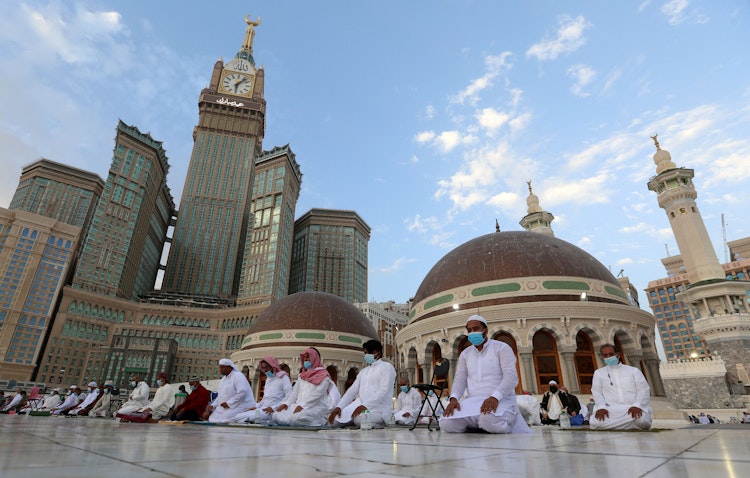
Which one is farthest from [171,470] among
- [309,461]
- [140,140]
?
[140,140]

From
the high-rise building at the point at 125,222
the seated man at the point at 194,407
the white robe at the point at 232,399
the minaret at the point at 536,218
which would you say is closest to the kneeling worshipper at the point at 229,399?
the white robe at the point at 232,399

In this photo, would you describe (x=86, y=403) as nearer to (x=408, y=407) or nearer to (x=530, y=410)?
(x=408, y=407)

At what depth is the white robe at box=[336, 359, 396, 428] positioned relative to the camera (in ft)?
26.6

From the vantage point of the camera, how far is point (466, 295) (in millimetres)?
20375

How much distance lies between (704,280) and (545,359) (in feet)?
91.2

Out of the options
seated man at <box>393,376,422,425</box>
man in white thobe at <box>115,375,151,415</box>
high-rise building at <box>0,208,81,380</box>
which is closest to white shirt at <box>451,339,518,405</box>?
seated man at <box>393,376,422,425</box>

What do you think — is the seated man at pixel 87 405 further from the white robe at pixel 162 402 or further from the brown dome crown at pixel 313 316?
the brown dome crown at pixel 313 316

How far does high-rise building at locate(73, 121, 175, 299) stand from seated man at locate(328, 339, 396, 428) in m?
76.5

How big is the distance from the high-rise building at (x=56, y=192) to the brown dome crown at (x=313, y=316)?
7989cm

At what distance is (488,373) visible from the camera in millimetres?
6418

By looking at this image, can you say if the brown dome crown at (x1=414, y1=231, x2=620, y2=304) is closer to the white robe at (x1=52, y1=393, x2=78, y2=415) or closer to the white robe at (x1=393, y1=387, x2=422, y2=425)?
the white robe at (x1=393, y1=387, x2=422, y2=425)

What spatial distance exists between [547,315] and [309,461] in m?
18.0

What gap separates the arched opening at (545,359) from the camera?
704 inches

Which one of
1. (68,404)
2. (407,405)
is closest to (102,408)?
(68,404)
